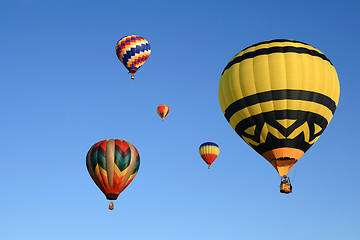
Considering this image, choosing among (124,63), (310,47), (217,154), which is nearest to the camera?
(310,47)

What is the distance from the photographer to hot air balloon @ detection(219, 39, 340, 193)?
86.0ft

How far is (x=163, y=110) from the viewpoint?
51.2 m

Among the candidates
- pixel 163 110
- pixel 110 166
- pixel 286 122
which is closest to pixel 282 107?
pixel 286 122

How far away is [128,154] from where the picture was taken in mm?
36750

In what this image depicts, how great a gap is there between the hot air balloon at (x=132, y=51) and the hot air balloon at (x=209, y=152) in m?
10.2

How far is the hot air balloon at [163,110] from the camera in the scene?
51.1 m

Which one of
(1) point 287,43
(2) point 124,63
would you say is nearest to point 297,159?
(1) point 287,43

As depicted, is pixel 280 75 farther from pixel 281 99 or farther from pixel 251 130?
pixel 251 130

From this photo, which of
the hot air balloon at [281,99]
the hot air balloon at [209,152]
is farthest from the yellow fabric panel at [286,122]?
the hot air balloon at [209,152]

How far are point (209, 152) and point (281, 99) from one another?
78.5 feet

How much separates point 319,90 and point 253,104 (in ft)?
10.1

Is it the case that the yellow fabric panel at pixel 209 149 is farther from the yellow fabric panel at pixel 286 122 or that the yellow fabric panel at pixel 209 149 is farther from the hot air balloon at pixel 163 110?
the yellow fabric panel at pixel 286 122

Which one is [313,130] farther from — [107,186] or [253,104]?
[107,186]

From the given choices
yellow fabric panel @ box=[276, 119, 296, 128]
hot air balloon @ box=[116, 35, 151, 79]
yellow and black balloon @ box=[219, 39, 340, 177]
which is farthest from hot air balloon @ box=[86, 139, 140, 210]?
yellow fabric panel @ box=[276, 119, 296, 128]
